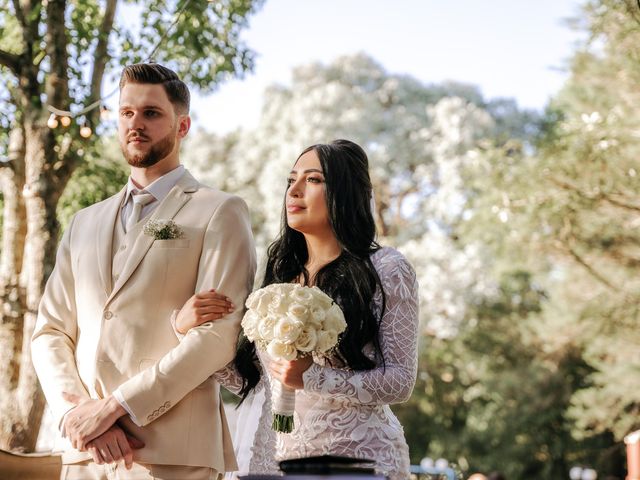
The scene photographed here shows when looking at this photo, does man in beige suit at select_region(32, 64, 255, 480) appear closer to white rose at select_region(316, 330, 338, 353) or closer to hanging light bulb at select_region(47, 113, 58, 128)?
white rose at select_region(316, 330, 338, 353)

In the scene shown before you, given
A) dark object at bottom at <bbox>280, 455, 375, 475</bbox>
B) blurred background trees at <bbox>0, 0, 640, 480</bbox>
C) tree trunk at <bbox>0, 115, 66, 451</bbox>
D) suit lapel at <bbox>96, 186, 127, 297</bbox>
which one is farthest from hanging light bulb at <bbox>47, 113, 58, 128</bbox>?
blurred background trees at <bbox>0, 0, 640, 480</bbox>

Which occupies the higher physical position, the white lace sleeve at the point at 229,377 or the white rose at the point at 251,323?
the white rose at the point at 251,323

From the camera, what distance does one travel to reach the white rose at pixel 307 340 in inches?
118

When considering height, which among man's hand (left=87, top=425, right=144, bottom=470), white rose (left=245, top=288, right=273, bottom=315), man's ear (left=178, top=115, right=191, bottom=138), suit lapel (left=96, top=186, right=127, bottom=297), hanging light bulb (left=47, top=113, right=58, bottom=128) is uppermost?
hanging light bulb (left=47, top=113, right=58, bottom=128)

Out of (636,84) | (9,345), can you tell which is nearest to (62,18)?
(9,345)

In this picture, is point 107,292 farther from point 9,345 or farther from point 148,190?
point 9,345

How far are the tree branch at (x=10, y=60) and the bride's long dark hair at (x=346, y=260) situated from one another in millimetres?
4715

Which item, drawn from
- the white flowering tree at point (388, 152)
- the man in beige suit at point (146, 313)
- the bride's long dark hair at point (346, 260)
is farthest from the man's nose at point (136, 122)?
the white flowering tree at point (388, 152)

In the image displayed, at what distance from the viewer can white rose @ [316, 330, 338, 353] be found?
9.94ft

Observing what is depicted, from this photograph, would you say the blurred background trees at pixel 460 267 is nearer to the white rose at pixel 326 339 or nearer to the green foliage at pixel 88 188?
the green foliage at pixel 88 188

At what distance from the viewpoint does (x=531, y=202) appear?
11070 millimetres

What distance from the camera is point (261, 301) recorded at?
302 centimetres

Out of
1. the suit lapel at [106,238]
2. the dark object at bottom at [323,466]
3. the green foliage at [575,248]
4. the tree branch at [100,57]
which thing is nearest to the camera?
the dark object at bottom at [323,466]

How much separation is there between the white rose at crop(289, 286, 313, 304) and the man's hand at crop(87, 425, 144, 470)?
0.68m
